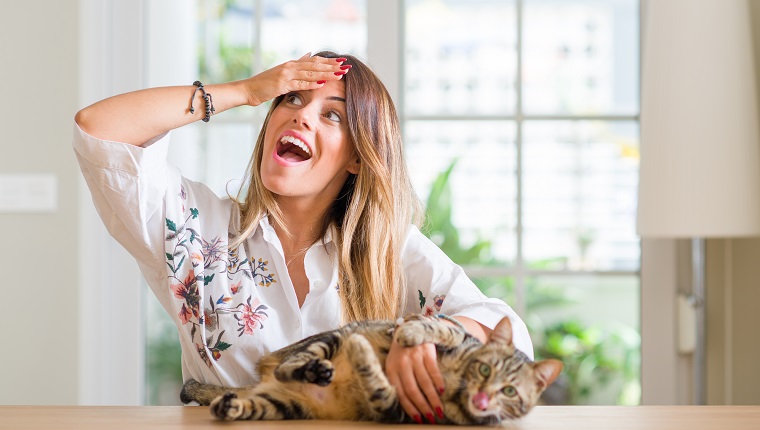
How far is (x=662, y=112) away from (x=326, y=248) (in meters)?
1.02

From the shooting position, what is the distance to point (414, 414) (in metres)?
0.87

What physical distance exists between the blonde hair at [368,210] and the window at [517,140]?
42.1 inches

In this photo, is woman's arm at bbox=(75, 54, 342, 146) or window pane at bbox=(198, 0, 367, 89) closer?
woman's arm at bbox=(75, 54, 342, 146)

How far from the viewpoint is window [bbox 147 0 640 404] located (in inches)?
102

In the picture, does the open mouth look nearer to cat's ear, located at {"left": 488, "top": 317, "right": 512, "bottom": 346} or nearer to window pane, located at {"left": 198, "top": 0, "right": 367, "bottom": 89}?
cat's ear, located at {"left": 488, "top": 317, "right": 512, "bottom": 346}

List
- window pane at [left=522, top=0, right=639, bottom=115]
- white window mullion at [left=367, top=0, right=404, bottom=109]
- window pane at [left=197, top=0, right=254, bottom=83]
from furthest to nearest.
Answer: window pane at [left=522, top=0, right=639, bottom=115] < window pane at [left=197, top=0, right=254, bottom=83] < white window mullion at [left=367, top=0, right=404, bottom=109]

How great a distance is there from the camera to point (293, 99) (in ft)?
4.51

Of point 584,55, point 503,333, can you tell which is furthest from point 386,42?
point 503,333

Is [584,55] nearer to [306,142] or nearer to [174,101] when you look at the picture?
[306,142]

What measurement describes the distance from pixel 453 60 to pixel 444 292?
8.39ft

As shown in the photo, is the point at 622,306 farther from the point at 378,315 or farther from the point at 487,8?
the point at 378,315

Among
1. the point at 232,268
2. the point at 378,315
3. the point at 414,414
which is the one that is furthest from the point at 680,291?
the point at 414,414

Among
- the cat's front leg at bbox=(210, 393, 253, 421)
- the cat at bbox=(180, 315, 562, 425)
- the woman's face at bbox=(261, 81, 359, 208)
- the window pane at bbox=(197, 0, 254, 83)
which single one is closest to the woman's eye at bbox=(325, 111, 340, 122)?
the woman's face at bbox=(261, 81, 359, 208)

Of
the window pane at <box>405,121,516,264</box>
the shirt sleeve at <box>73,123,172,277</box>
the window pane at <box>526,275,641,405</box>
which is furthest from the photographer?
the window pane at <box>526,275,641,405</box>
